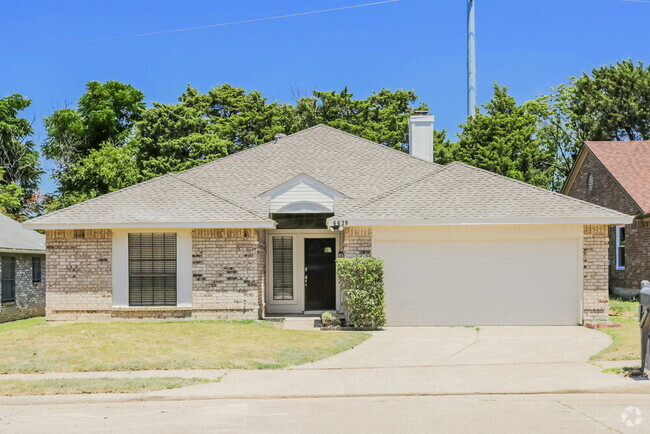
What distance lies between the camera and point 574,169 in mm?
30406

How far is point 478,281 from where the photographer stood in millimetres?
16734

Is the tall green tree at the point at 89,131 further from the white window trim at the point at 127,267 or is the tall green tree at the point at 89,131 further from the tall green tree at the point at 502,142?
the white window trim at the point at 127,267

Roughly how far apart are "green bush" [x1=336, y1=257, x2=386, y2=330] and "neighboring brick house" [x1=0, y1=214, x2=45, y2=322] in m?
12.3

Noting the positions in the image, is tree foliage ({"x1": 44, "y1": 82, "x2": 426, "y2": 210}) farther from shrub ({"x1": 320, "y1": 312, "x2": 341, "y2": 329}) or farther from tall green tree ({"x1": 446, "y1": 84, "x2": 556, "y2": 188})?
shrub ({"x1": 320, "y1": 312, "x2": 341, "y2": 329})

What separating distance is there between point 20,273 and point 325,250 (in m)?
12.1

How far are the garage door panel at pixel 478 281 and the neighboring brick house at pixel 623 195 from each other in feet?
25.5

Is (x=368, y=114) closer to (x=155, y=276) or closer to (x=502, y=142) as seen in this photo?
(x=502, y=142)

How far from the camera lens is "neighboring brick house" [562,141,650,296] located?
23.7 meters

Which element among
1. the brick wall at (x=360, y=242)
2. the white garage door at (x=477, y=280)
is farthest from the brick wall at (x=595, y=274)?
the brick wall at (x=360, y=242)

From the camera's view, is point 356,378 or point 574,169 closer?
point 356,378

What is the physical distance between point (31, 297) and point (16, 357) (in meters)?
14.5

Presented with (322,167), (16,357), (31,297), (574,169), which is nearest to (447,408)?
(16,357)

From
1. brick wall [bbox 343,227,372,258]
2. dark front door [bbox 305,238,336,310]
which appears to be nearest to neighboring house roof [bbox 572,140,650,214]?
dark front door [bbox 305,238,336,310]

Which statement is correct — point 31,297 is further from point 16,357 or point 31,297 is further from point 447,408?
point 447,408
